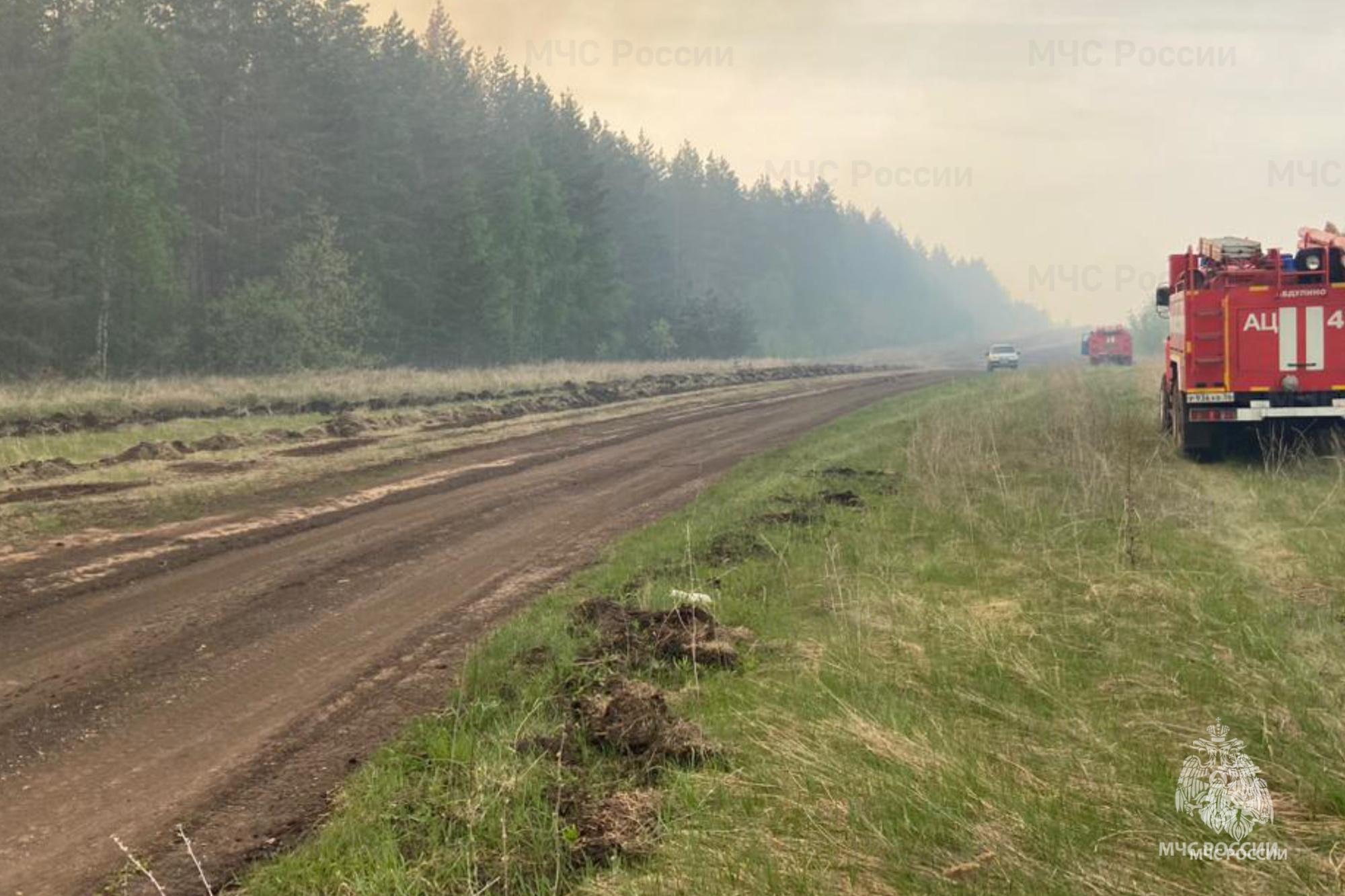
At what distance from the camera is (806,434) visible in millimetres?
19328

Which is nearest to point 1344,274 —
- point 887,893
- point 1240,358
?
point 1240,358

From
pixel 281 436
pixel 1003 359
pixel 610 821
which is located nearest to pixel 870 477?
pixel 610 821

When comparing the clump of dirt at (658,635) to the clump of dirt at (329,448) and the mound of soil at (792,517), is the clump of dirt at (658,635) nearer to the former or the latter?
the mound of soil at (792,517)

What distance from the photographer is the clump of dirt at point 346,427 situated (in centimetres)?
1741

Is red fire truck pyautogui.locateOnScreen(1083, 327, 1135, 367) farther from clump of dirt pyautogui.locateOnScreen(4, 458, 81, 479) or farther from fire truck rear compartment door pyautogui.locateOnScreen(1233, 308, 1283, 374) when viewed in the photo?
clump of dirt pyautogui.locateOnScreen(4, 458, 81, 479)

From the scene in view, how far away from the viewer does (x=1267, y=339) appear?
42.0 ft

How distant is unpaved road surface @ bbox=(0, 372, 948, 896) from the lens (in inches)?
155

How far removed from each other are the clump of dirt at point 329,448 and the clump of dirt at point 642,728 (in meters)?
11.6

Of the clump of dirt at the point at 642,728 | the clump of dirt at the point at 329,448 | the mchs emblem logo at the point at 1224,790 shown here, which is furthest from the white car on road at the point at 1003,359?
the clump of dirt at the point at 642,728

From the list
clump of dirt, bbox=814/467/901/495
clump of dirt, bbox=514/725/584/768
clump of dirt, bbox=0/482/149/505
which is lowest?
clump of dirt, bbox=514/725/584/768

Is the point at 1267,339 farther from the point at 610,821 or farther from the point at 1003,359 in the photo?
the point at 1003,359

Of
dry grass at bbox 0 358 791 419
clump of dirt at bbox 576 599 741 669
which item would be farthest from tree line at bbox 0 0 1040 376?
clump of dirt at bbox 576 599 741 669

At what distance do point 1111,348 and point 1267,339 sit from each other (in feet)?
147

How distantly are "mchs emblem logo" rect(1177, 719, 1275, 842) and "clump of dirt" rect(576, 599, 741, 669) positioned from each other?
2.67 metres
